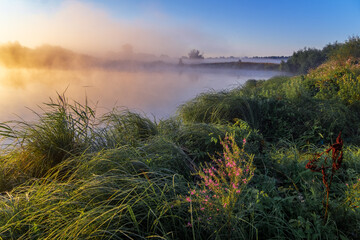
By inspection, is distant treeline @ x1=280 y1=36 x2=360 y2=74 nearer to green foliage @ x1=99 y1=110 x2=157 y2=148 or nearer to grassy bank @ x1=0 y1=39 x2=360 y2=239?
grassy bank @ x1=0 y1=39 x2=360 y2=239

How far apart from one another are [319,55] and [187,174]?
85.7 feet

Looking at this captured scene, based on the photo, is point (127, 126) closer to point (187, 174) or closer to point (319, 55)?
point (187, 174)

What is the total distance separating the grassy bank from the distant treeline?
1126 cm

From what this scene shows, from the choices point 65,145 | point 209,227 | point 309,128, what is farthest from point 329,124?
point 65,145

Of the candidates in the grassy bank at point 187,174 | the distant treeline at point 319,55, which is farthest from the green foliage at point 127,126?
the distant treeline at point 319,55

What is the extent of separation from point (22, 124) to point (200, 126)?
2371 mm

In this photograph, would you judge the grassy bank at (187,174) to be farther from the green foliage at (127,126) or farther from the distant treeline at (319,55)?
the distant treeline at (319,55)

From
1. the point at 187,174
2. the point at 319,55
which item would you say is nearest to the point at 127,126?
the point at 187,174

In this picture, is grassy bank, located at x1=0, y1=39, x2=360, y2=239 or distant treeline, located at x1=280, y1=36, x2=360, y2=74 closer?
grassy bank, located at x1=0, y1=39, x2=360, y2=239

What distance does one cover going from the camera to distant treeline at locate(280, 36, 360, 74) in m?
14.8

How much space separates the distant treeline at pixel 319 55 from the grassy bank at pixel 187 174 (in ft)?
37.0

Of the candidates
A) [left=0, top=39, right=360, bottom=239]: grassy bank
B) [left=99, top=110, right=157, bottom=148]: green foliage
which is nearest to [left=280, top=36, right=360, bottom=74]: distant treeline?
[left=0, top=39, right=360, bottom=239]: grassy bank

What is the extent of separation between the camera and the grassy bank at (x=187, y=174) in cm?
154

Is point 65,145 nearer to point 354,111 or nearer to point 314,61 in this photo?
point 354,111
